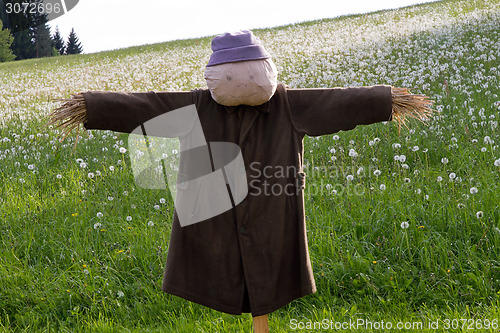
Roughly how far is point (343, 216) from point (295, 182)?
2062 millimetres

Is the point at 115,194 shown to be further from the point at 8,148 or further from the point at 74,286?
the point at 8,148

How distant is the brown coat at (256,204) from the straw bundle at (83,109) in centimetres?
10

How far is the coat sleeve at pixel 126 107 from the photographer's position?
10.2 ft

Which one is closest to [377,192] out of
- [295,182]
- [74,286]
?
[295,182]

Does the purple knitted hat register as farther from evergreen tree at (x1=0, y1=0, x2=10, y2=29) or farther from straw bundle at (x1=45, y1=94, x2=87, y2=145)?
evergreen tree at (x1=0, y1=0, x2=10, y2=29)

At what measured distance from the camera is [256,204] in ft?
10.7

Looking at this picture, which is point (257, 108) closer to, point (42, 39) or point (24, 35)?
point (24, 35)

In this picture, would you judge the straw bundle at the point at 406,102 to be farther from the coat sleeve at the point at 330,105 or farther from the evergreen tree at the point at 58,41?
the evergreen tree at the point at 58,41

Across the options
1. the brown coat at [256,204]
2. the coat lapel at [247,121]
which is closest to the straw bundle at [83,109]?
the brown coat at [256,204]

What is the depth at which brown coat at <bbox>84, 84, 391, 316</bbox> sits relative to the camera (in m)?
3.25

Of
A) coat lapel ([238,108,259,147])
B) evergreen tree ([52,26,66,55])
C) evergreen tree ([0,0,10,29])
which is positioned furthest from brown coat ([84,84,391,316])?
evergreen tree ([52,26,66,55])

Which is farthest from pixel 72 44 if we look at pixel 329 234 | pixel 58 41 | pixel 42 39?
pixel 329 234

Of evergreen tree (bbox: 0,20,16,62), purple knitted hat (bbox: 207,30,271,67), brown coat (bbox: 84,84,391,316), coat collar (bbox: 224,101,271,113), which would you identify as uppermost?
evergreen tree (bbox: 0,20,16,62)

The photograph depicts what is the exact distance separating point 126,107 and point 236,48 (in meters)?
0.78
